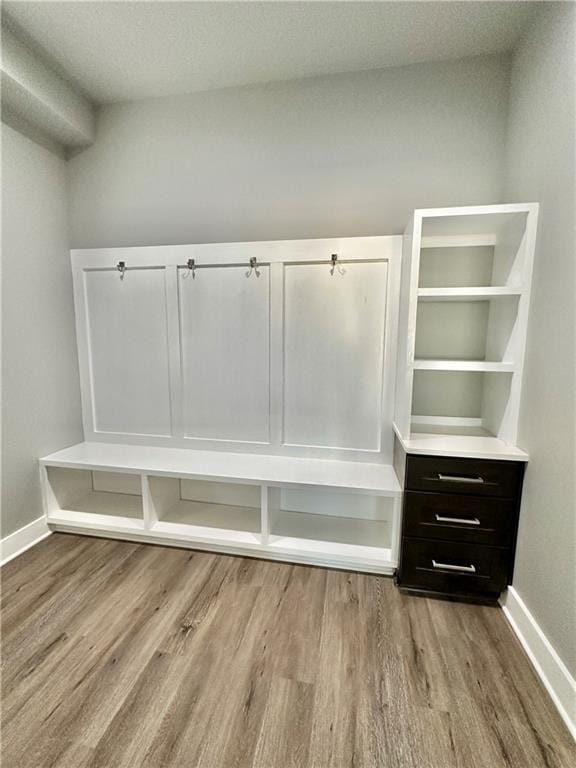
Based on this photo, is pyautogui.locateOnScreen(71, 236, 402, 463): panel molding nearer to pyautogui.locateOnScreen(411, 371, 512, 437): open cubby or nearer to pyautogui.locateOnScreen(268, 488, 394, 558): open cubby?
pyautogui.locateOnScreen(411, 371, 512, 437): open cubby

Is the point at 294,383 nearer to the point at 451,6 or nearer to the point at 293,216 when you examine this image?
the point at 293,216

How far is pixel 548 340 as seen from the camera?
4.26 ft

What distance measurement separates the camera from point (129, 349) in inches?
86.1

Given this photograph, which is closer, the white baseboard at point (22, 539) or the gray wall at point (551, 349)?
the gray wall at point (551, 349)

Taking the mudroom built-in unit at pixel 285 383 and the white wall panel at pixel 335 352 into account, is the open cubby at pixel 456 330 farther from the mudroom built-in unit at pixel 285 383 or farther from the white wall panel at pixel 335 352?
the white wall panel at pixel 335 352

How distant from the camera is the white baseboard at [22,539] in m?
1.83

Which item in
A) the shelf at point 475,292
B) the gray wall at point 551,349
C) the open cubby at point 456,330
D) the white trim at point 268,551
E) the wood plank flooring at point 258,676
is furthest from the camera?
the open cubby at point 456,330

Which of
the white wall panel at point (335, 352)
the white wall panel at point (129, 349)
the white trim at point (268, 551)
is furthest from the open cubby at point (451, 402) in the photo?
the white wall panel at point (129, 349)

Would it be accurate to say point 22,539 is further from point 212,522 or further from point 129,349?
point 129,349

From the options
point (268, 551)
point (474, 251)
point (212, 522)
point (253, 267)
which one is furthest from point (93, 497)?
point (474, 251)

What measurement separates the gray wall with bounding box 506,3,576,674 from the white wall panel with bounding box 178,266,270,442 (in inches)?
Answer: 51.8

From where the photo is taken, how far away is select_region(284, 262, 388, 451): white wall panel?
6.10 feet

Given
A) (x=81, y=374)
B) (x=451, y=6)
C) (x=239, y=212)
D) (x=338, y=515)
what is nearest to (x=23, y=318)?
(x=81, y=374)

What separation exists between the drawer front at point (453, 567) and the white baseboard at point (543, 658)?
90 millimetres
